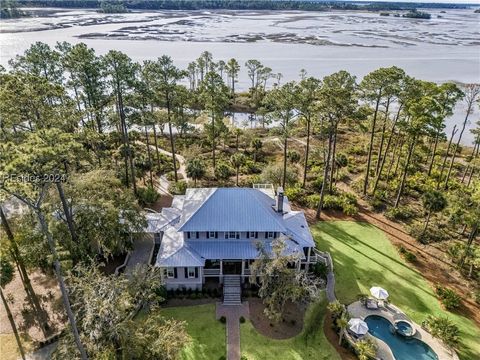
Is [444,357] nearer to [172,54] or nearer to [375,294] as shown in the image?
[375,294]

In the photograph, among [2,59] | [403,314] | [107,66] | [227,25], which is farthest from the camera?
[227,25]

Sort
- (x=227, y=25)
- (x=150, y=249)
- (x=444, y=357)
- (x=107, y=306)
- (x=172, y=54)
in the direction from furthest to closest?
(x=227, y=25), (x=172, y=54), (x=150, y=249), (x=444, y=357), (x=107, y=306)

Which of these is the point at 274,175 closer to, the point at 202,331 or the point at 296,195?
the point at 296,195

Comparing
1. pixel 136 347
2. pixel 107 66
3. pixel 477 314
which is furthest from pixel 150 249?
pixel 477 314

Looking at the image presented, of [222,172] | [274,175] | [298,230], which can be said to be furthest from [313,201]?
[222,172]

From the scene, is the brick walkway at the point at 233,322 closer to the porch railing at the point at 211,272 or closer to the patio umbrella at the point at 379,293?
the porch railing at the point at 211,272

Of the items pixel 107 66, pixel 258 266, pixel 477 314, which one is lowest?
pixel 477 314

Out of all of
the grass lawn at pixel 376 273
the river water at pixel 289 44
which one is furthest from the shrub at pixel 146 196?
the river water at pixel 289 44
